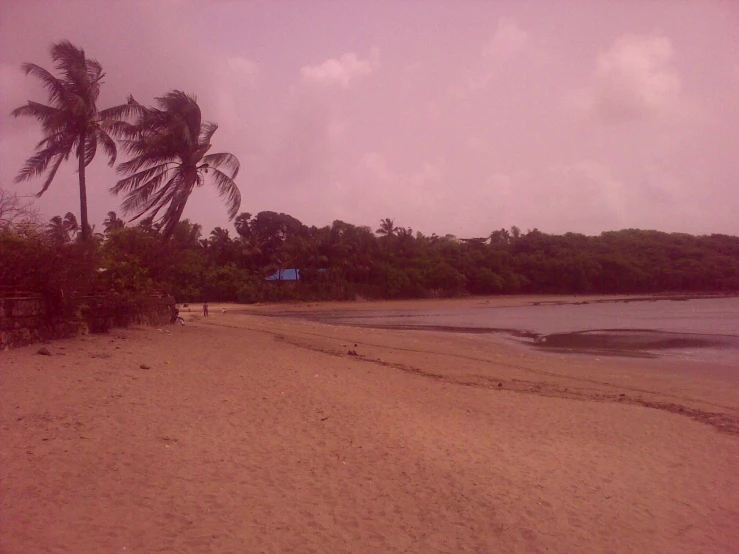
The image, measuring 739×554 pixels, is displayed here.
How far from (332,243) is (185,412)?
5346 centimetres

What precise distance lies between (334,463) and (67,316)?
8274 millimetres

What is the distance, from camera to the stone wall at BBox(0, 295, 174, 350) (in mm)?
9489

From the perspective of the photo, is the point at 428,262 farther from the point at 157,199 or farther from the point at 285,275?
the point at 157,199

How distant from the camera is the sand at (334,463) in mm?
4430

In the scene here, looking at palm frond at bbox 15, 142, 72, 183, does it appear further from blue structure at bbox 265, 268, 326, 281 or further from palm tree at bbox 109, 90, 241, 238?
blue structure at bbox 265, 268, 326, 281

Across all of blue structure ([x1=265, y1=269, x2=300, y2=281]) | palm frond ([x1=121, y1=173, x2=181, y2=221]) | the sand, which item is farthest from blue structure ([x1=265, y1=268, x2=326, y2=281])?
the sand

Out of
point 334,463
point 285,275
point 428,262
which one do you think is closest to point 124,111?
point 334,463

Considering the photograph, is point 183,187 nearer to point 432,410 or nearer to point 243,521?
point 432,410

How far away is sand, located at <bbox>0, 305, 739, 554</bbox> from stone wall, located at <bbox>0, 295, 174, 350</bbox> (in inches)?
22.4

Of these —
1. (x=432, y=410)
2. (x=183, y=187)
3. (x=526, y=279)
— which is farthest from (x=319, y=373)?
(x=526, y=279)

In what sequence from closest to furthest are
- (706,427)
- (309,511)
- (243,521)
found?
(243,521), (309,511), (706,427)

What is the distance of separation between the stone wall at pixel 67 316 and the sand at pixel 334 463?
1.86ft

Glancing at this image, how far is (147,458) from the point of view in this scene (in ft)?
17.8

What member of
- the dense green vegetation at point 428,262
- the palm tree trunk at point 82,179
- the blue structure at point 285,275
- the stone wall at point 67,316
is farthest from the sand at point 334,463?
the blue structure at point 285,275
